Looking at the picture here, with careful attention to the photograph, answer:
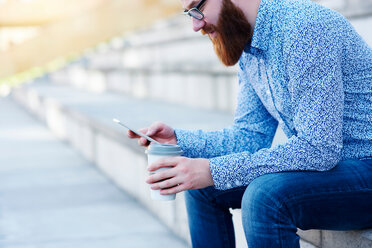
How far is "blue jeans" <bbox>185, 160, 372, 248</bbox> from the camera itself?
127 centimetres

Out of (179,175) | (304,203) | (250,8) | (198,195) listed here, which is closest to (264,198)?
(304,203)

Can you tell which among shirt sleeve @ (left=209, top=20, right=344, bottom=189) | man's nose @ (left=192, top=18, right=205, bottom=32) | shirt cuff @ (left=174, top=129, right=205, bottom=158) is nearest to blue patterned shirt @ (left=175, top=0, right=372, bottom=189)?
shirt sleeve @ (left=209, top=20, right=344, bottom=189)

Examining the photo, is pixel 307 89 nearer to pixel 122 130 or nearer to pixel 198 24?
pixel 198 24

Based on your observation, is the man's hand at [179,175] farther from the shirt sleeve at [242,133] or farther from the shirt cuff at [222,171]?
the shirt sleeve at [242,133]

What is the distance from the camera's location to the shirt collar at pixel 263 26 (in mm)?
1410

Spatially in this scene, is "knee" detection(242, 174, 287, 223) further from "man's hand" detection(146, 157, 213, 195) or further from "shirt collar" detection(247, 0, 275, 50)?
"shirt collar" detection(247, 0, 275, 50)

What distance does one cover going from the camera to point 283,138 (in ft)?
7.20

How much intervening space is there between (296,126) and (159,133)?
0.46 metres

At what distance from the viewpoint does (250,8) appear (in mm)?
1438

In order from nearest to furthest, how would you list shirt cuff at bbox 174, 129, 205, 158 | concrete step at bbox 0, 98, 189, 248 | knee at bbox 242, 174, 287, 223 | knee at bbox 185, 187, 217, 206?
knee at bbox 242, 174, 287, 223, knee at bbox 185, 187, 217, 206, shirt cuff at bbox 174, 129, 205, 158, concrete step at bbox 0, 98, 189, 248

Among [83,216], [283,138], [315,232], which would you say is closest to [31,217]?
[83,216]

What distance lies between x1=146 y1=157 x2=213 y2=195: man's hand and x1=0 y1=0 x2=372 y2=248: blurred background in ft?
1.33

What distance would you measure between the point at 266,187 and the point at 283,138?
929 millimetres

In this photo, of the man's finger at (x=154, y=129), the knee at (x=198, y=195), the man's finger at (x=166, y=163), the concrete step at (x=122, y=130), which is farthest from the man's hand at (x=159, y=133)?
the concrete step at (x=122, y=130)
